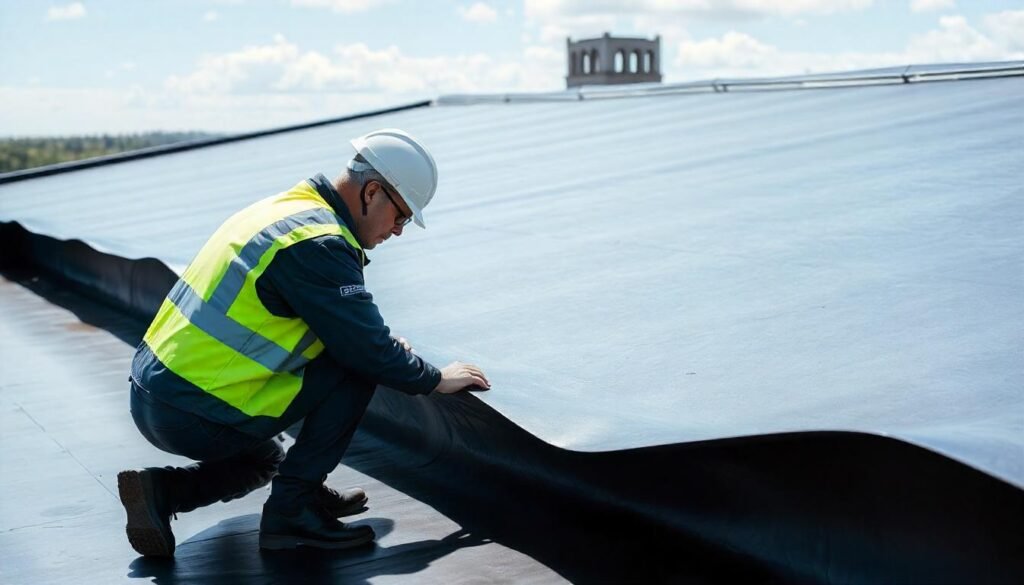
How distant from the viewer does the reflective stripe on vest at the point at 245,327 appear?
8.75 feet

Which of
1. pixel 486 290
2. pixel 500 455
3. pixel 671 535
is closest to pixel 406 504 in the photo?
pixel 500 455

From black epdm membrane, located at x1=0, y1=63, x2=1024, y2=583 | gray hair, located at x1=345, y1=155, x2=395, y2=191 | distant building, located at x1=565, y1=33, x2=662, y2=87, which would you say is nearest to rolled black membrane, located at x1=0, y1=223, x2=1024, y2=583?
black epdm membrane, located at x1=0, y1=63, x2=1024, y2=583

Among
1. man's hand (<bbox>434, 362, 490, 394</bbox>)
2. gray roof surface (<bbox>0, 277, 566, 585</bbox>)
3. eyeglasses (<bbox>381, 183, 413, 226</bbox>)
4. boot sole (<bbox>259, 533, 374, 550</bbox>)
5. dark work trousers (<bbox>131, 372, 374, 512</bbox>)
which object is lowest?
A: gray roof surface (<bbox>0, 277, 566, 585</bbox>)

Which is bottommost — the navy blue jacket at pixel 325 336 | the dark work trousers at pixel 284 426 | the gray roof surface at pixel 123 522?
the gray roof surface at pixel 123 522

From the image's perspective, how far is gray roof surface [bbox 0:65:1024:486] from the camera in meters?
2.58

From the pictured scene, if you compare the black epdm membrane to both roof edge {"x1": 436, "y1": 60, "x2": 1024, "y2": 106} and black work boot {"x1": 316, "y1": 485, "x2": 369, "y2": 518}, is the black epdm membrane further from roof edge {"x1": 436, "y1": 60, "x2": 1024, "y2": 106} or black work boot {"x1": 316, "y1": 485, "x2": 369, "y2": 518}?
roof edge {"x1": 436, "y1": 60, "x2": 1024, "y2": 106}

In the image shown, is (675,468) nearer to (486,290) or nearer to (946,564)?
(946,564)

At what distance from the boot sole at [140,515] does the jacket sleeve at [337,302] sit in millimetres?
609

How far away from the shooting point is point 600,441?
2.51m

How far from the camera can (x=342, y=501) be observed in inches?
120

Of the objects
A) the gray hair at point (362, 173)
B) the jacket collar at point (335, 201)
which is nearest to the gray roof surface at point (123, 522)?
the jacket collar at point (335, 201)

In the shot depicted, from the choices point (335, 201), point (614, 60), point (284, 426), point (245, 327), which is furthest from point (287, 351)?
point (614, 60)

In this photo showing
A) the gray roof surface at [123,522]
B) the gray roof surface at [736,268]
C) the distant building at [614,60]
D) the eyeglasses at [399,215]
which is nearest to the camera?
the gray roof surface at [736,268]

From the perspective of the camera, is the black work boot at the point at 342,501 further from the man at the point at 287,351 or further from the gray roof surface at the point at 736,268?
the gray roof surface at the point at 736,268
